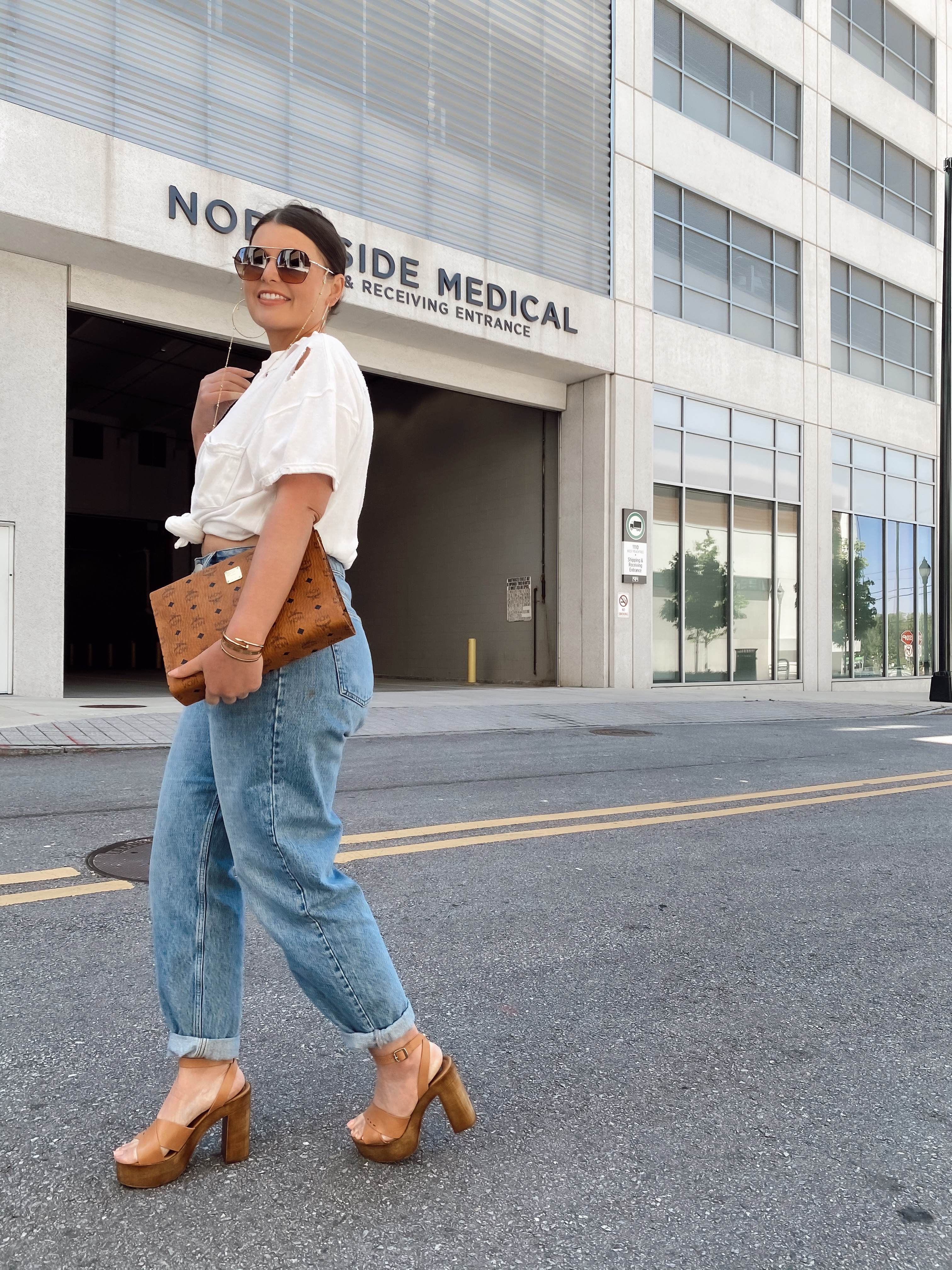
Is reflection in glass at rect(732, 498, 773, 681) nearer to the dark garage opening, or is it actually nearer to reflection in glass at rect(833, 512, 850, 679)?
reflection in glass at rect(833, 512, 850, 679)

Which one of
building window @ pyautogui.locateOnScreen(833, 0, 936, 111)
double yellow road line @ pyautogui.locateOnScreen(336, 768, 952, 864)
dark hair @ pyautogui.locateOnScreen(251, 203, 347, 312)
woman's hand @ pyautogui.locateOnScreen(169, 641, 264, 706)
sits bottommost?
double yellow road line @ pyautogui.locateOnScreen(336, 768, 952, 864)

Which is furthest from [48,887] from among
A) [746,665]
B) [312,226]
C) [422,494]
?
[422,494]

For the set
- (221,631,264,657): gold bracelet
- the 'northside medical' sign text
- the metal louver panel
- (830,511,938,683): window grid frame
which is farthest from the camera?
(830,511,938,683): window grid frame

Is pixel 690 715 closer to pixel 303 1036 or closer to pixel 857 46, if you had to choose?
pixel 303 1036

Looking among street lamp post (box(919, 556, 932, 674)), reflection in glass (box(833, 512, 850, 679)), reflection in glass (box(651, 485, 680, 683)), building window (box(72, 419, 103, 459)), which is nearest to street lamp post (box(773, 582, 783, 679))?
reflection in glass (box(833, 512, 850, 679))

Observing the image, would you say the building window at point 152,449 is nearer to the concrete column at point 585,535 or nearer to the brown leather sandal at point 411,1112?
the concrete column at point 585,535

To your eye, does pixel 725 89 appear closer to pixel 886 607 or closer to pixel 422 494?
pixel 422 494

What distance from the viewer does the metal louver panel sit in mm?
13234

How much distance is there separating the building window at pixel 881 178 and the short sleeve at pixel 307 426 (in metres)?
24.9

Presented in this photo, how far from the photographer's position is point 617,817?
5730 millimetres

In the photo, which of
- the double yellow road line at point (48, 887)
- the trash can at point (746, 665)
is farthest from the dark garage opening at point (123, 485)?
the double yellow road line at point (48, 887)

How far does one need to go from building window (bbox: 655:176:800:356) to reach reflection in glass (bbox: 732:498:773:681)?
12.1 ft

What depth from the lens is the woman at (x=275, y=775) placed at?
5.98 feet

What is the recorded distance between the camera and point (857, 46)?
24.0 m
